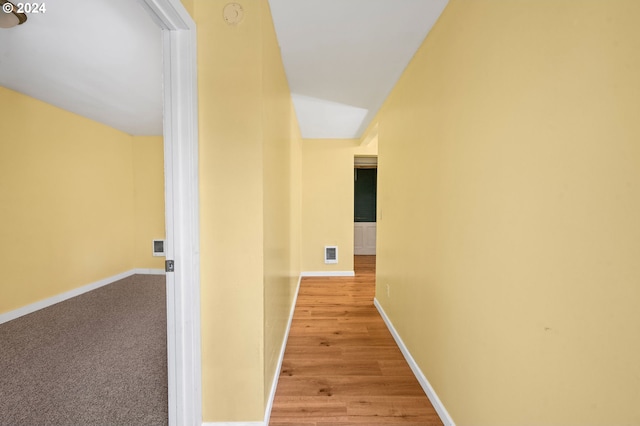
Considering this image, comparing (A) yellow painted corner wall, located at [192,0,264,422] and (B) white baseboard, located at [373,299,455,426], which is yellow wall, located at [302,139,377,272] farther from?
(A) yellow painted corner wall, located at [192,0,264,422]

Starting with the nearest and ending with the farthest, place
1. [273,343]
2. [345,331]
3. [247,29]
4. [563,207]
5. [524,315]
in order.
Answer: [563,207], [524,315], [247,29], [273,343], [345,331]

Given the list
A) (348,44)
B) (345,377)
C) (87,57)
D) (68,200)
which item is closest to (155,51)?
(87,57)

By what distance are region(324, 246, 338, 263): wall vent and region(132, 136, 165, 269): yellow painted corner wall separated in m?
2.90

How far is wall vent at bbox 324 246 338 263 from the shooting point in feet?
14.1

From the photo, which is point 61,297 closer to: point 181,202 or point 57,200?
point 57,200

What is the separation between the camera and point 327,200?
4.29 meters

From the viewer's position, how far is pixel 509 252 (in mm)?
939

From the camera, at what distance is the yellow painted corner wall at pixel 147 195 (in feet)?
13.9

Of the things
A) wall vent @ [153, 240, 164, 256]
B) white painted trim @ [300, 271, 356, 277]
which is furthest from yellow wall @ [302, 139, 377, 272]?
wall vent @ [153, 240, 164, 256]

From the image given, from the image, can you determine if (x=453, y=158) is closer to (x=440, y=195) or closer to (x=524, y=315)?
(x=440, y=195)

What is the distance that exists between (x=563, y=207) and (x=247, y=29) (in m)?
1.53

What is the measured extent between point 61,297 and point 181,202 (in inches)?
138

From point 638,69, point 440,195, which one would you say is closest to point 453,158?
point 440,195

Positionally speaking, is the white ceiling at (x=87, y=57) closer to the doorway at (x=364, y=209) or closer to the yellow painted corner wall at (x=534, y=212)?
the yellow painted corner wall at (x=534, y=212)
